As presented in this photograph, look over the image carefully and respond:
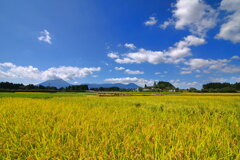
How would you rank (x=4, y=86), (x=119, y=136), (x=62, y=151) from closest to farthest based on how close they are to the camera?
(x=62, y=151) < (x=119, y=136) < (x=4, y=86)

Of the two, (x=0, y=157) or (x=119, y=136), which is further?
(x=119, y=136)

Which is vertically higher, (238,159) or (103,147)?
(103,147)

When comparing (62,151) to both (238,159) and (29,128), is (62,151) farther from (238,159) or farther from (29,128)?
(238,159)

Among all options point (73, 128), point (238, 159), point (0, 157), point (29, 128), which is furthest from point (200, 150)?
point (29, 128)

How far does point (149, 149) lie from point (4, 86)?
103m

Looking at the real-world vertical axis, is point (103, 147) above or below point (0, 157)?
above

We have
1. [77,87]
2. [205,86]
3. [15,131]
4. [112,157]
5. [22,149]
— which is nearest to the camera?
[112,157]

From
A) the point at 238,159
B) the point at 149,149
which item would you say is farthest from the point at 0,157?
the point at 238,159

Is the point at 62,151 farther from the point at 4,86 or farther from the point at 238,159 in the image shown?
the point at 4,86

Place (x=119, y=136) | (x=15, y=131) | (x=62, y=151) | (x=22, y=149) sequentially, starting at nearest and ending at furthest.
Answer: (x=62, y=151) → (x=22, y=149) → (x=119, y=136) → (x=15, y=131)

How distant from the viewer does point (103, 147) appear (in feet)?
5.97

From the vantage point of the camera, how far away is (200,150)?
180cm

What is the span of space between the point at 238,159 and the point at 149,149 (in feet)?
4.09

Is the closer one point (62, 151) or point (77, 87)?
point (62, 151)
